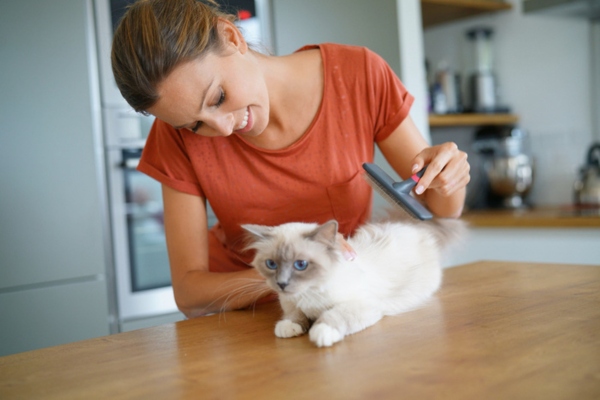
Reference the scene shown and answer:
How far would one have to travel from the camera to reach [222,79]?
42.3 inches

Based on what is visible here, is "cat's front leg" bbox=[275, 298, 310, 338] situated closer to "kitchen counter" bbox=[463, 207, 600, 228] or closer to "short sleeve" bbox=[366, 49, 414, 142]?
"short sleeve" bbox=[366, 49, 414, 142]

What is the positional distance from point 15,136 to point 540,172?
2517mm

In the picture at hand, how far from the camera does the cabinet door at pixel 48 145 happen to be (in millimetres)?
1966

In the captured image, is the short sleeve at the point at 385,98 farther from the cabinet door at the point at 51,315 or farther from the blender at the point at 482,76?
the blender at the point at 482,76

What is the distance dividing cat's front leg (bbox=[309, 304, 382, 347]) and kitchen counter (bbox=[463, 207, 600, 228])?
128 cm

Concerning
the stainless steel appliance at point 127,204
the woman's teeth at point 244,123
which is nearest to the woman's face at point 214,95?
the woman's teeth at point 244,123

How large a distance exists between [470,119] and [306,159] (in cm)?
192

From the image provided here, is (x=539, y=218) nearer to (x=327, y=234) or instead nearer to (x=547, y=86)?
(x=547, y=86)

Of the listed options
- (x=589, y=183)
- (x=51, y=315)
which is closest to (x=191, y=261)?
(x=51, y=315)

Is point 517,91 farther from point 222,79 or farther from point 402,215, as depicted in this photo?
point 222,79

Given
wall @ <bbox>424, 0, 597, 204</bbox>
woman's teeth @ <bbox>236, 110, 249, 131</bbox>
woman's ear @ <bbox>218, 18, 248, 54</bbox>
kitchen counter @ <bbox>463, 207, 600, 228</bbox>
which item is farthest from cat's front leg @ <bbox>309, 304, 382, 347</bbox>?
wall @ <bbox>424, 0, 597, 204</bbox>

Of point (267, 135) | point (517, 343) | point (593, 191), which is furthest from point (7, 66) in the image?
point (593, 191)

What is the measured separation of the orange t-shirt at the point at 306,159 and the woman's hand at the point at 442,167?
0.29 m

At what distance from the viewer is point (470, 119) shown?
3049mm
